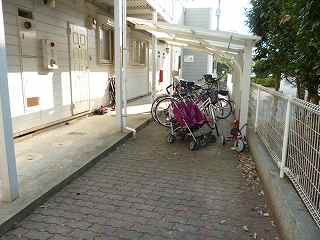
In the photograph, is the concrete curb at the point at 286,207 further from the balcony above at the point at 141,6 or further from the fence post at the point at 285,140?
the balcony above at the point at 141,6

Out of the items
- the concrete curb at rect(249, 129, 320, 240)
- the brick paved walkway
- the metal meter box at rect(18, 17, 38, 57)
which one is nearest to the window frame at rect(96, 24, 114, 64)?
the metal meter box at rect(18, 17, 38, 57)

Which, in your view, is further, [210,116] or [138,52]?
[138,52]

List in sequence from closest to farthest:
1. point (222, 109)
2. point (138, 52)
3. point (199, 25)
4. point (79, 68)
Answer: point (79, 68) < point (222, 109) < point (138, 52) < point (199, 25)

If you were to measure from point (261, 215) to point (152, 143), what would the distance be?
10.9 feet

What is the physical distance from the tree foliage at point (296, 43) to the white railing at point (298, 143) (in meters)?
0.40

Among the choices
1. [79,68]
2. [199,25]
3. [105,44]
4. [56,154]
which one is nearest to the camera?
[56,154]

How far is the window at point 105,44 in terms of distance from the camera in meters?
8.94

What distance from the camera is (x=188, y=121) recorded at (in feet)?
20.1

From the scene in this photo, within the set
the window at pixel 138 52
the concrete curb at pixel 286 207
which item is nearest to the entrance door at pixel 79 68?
the window at pixel 138 52

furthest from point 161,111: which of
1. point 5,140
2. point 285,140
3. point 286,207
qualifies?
point 286,207

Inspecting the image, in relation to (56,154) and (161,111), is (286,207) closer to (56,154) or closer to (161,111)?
(56,154)

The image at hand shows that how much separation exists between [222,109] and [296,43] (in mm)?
6070

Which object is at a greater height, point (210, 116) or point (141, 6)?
point (141, 6)

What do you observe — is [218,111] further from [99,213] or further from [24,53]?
[99,213]
